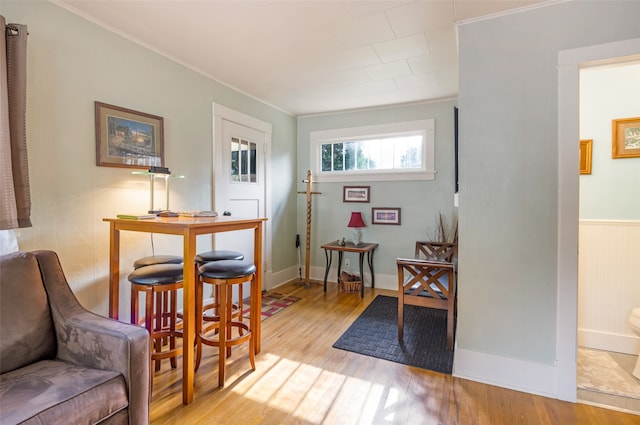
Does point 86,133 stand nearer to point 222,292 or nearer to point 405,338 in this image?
point 222,292

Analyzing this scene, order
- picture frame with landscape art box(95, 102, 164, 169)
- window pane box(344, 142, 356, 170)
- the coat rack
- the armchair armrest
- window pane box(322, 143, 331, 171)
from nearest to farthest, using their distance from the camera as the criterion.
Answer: the armchair armrest, picture frame with landscape art box(95, 102, 164, 169), the coat rack, window pane box(344, 142, 356, 170), window pane box(322, 143, 331, 171)

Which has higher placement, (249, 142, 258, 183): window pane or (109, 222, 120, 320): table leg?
(249, 142, 258, 183): window pane

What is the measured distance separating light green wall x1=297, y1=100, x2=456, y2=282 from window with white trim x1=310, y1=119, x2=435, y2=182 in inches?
3.1

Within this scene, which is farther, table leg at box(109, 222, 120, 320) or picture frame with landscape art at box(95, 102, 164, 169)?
picture frame with landscape art at box(95, 102, 164, 169)

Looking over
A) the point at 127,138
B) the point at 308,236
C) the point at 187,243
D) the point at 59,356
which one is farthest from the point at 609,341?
the point at 127,138

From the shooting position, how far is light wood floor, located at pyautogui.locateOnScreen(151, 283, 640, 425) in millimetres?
1635

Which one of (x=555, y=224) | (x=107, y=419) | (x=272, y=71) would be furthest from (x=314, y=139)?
(x=107, y=419)

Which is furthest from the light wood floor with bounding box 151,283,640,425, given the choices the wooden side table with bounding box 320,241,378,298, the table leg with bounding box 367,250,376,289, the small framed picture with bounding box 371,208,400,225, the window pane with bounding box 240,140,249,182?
the small framed picture with bounding box 371,208,400,225

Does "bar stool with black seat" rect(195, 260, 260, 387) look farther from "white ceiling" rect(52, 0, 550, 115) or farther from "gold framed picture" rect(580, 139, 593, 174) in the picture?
"gold framed picture" rect(580, 139, 593, 174)

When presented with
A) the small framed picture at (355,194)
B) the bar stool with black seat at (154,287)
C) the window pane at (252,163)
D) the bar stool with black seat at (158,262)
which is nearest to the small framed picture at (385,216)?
the small framed picture at (355,194)

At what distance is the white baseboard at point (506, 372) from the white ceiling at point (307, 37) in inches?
87.2

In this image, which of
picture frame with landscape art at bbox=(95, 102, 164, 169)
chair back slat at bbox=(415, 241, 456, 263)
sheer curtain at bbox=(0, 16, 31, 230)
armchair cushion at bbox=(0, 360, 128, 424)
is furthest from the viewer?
chair back slat at bbox=(415, 241, 456, 263)

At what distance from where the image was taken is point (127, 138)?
2.31 meters

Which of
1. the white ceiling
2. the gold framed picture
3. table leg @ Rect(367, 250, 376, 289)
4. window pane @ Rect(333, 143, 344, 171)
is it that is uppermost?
the white ceiling
